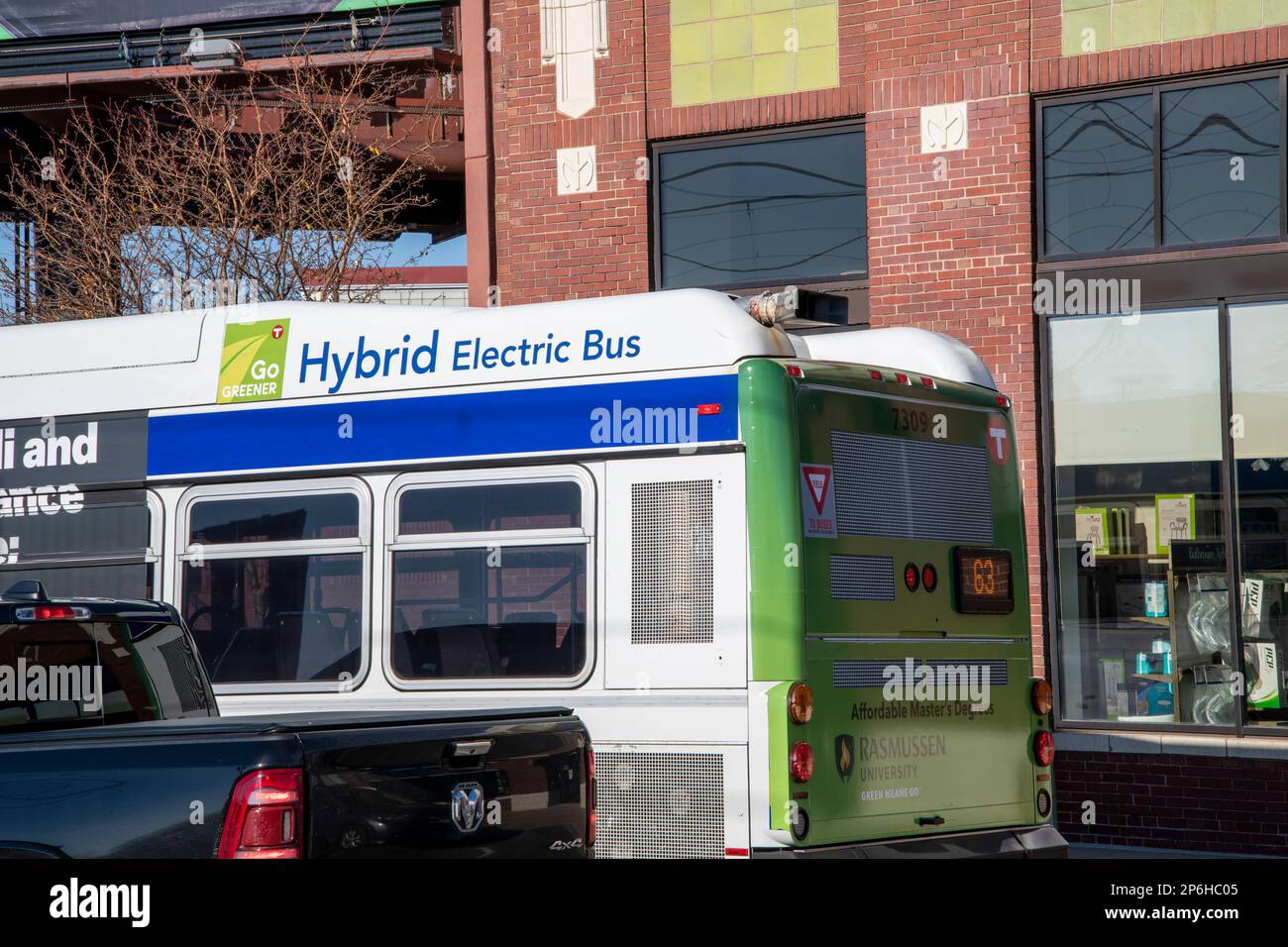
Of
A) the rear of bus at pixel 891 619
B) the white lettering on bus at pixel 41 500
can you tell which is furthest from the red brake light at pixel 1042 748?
the white lettering on bus at pixel 41 500

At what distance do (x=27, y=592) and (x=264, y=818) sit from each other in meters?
1.89

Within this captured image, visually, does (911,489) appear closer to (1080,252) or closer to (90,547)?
(90,547)

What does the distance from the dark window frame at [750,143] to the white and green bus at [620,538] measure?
4545 mm

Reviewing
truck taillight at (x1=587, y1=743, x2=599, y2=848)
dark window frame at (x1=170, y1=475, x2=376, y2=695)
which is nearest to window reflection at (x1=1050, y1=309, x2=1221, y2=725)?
dark window frame at (x1=170, y1=475, x2=376, y2=695)

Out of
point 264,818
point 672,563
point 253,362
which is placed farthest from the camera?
point 253,362

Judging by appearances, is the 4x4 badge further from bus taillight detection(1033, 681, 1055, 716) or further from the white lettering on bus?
the white lettering on bus

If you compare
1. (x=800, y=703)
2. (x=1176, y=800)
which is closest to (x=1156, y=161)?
(x=1176, y=800)

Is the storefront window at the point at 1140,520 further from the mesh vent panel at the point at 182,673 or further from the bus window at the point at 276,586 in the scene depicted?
the mesh vent panel at the point at 182,673

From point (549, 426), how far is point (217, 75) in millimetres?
11467

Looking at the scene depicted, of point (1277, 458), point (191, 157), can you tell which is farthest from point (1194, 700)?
point (191, 157)

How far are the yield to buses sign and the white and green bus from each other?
0.02 m

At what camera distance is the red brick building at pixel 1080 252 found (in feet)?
38.5

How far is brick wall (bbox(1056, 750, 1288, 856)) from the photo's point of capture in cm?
1133

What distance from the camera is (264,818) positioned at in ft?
13.9
